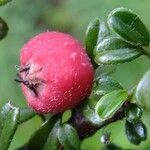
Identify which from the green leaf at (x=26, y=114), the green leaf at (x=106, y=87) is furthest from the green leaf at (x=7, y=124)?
Answer: the green leaf at (x=106, y=87)

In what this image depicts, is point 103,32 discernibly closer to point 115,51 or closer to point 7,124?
point 115,51

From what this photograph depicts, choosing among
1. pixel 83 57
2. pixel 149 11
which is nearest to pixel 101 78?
pixel 83 57

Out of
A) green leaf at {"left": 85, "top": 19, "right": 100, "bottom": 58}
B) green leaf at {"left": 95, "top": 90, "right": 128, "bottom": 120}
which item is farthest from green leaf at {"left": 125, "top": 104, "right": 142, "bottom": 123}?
green leaf at {"left": 85, "top": 19, "right": 100, "bottom": 58}

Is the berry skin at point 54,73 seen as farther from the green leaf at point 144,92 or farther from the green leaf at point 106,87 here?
the green leaf at point 144,92

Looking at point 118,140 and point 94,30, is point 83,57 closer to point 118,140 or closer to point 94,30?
point 94,30

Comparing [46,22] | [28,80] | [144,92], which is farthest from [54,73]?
[46,22]

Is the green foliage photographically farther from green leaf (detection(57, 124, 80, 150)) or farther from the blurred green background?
the blurred green background
